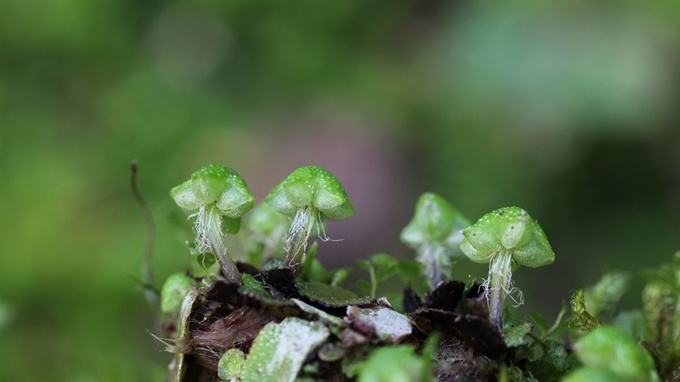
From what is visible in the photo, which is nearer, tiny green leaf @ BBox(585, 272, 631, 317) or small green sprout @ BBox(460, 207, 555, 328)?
small green sprout @ BBox(460, 207, 555, 328)

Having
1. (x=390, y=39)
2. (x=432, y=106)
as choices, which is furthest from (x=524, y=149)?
(x=390, y=39)

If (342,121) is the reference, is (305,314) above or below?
below

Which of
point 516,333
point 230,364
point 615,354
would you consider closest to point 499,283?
point 516,333

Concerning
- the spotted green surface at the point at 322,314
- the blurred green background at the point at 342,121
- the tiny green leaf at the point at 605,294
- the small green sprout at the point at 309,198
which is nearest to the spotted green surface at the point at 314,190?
the small green sprout at the point at 309,198

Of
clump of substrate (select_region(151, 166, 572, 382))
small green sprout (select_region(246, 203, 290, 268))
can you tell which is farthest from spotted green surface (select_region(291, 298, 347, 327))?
small green sprout (select_region(246, 203, 290, 268))

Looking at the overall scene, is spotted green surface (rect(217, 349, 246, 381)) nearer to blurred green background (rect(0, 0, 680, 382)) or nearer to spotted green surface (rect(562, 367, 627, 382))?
spotted green surface (rect(562, 367, 627, 382))

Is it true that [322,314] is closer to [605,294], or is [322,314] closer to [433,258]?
[433,258]
